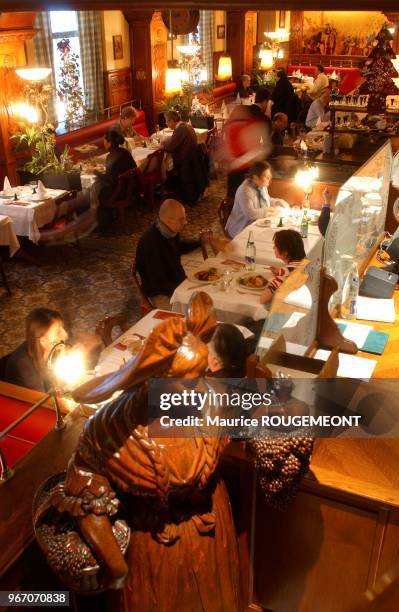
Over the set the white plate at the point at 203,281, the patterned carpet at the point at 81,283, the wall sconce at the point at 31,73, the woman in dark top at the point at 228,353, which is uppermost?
the wall sconce at the point at 31,73

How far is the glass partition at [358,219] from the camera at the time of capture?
3.11 m

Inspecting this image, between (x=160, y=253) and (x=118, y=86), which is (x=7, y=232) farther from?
(x=118, y=86)

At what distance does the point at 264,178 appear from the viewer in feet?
16.9

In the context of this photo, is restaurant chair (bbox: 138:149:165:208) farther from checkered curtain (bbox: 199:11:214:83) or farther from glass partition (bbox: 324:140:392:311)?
checkered curtain (bbox: 199:11:214:83)

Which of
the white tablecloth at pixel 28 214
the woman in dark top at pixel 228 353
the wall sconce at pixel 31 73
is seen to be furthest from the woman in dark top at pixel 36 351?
the wall sconce at pixel 31 73

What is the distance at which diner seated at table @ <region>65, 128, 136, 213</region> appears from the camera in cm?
688

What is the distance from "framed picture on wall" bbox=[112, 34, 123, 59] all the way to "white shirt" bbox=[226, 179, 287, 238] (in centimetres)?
666

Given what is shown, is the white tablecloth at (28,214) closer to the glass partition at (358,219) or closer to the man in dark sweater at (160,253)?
the man in dark sweater at (160,253)

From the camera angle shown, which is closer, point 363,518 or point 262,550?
point 363,518

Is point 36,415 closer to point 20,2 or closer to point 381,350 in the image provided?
point 381,350

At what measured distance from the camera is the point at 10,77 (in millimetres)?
7301

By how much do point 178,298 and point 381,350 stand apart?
4.40 feet

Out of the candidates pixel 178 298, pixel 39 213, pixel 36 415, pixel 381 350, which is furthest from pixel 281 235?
pixel 39 213

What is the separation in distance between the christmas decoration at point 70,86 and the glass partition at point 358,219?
6814mm
